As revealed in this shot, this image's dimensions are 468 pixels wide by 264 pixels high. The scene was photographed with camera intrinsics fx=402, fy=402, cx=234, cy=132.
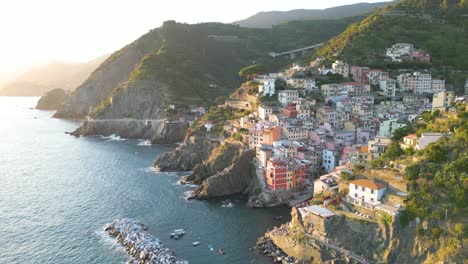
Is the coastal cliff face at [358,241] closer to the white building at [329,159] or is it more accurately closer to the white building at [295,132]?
the white building at [329,159]

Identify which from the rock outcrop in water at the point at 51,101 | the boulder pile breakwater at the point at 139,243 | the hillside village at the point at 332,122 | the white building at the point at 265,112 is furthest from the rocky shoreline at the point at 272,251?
the rock outcrop in water at the point at 51,101

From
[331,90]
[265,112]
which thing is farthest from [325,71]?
[265,112]

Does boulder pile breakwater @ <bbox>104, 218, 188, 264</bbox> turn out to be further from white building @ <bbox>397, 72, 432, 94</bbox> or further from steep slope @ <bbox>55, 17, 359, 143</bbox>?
white building @ <bbox>397, 72, 432, 94</bbox>

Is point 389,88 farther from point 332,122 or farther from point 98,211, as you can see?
point 98,211

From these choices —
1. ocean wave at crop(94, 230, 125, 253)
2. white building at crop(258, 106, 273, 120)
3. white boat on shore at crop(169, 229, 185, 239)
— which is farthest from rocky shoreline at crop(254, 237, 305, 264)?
white building at crop(258, 106, 273, 120)

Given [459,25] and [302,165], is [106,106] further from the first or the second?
[459,25]

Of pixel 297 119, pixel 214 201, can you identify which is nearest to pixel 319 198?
pixel 214 201
